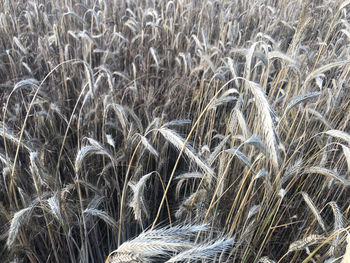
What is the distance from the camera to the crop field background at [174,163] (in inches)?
36.3

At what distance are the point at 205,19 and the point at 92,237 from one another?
224 centimetres

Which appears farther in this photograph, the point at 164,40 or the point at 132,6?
the point at 132,6

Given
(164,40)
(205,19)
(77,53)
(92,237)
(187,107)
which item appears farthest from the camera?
(205,19)

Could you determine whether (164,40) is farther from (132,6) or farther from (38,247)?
(38,247)

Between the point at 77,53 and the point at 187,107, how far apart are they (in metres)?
0.90

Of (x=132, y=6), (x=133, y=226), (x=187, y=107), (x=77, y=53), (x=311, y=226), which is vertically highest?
(x=132, y=6)

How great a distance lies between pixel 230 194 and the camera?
1.30 meters

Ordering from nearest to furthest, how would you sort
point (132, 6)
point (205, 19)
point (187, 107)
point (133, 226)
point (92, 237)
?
1. point (92, 237)
2. point (133, 226)
3. point (187, 107)
4. point (205, 19)
5. point (132, 6)

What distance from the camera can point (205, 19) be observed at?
2.82 metres

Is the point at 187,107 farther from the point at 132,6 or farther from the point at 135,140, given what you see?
the point at 132,6

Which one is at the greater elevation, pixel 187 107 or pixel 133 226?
pixel 187 107

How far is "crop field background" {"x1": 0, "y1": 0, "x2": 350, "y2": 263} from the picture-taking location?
0.92 metres

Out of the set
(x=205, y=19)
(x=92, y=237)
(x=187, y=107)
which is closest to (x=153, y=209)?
(x=92, y=237)

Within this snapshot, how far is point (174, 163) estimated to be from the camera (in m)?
1.72
